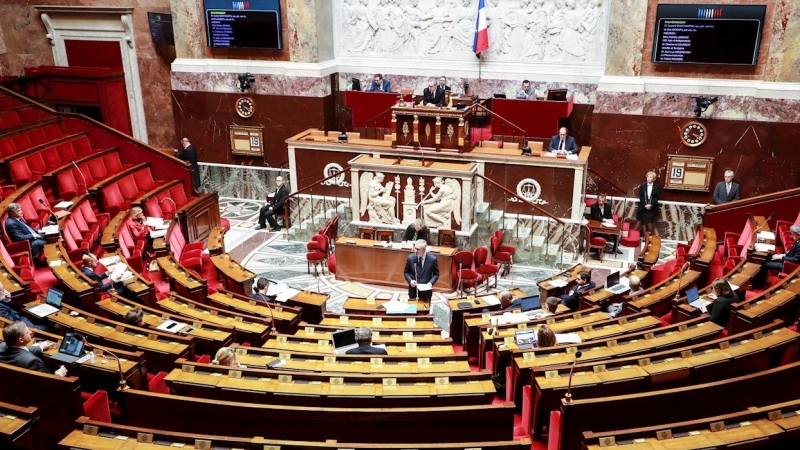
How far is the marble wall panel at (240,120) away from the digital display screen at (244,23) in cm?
104

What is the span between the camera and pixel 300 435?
464cm

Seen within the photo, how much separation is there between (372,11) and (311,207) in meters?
4.59

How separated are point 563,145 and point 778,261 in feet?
13.2

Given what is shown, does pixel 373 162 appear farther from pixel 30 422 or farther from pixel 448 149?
pixel 30 422

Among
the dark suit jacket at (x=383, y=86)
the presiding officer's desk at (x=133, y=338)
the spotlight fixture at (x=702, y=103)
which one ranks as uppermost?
the dark suit jacket at (x=383, y=86)

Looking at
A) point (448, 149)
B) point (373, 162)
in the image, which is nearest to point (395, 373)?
point (373, 162)

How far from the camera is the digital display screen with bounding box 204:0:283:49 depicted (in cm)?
1288

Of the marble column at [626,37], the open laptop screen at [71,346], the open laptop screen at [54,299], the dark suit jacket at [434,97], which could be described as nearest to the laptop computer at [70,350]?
the open laptop screen at [71,346]

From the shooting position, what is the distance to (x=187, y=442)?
423 centimetres

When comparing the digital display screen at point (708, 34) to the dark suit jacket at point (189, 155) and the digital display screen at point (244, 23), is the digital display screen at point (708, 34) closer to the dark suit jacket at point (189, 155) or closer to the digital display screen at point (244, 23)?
the digital display screen at point (244, 23)

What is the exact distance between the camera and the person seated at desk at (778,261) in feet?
25.1

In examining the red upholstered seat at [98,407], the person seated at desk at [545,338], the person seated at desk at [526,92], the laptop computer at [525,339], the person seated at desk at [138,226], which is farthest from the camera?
the person seated at desk at [526,92]

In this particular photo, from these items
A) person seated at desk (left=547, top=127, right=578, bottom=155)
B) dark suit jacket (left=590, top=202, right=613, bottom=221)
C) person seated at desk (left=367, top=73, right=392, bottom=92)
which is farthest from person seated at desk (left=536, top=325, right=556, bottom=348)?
person seated at desk (left=367, top=73, right=392, bottom=92)

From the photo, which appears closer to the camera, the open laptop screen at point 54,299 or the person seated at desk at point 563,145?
the open laptop screen at point 54,299
